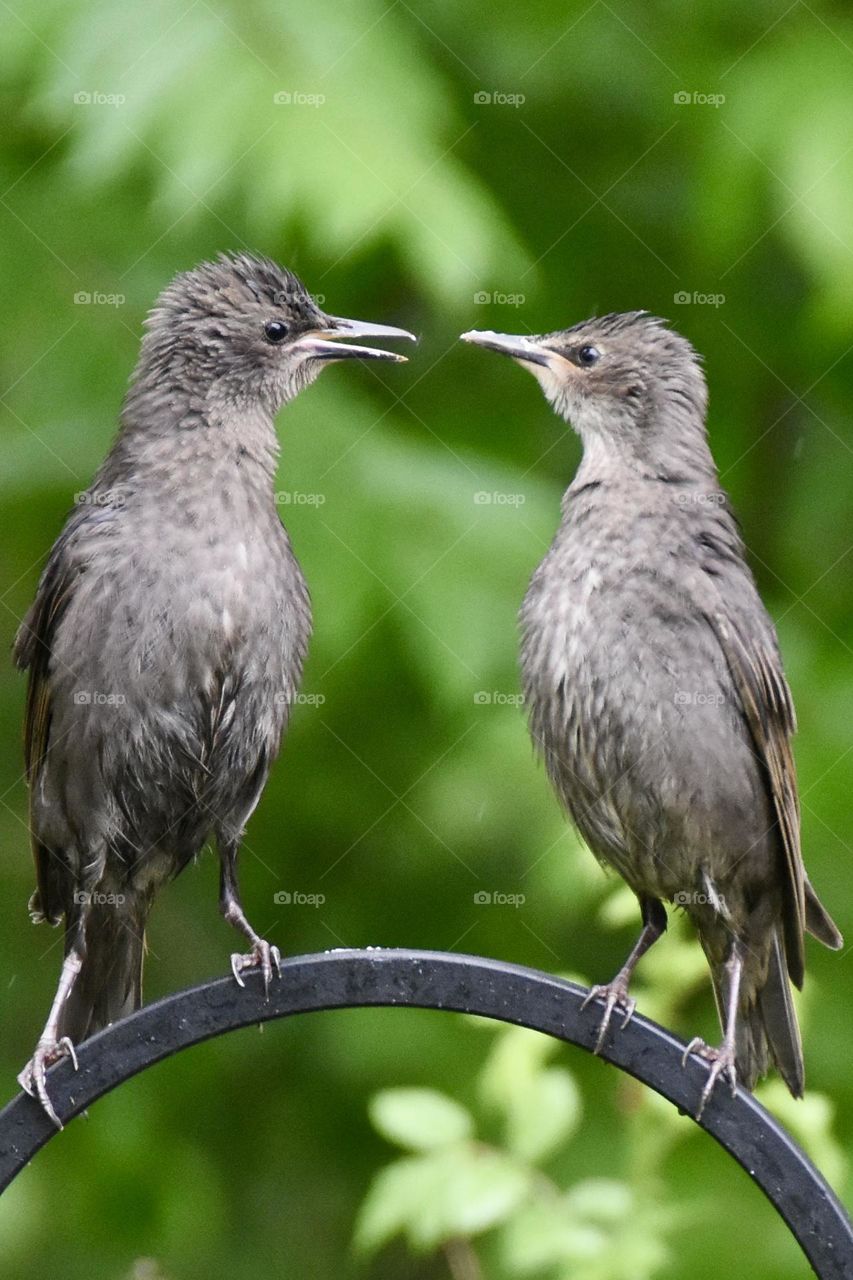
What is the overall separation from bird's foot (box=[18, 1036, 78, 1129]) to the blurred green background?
70 centimetres

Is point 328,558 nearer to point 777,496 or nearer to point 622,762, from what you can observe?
point 622,762

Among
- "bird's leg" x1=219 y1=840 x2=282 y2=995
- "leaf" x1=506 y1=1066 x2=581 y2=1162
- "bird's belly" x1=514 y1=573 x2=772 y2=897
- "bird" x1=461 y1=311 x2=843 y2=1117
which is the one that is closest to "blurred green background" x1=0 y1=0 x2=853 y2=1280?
"leaf" x1=506 y1=1066 x2=581 y2=1162

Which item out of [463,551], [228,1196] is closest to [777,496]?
[463,551]

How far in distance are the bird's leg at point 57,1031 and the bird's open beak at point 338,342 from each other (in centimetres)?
131

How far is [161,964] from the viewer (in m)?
5.77

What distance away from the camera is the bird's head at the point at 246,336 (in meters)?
3.82

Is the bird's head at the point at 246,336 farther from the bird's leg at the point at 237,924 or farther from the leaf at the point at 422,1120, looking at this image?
the leaf at the point at 422,1120

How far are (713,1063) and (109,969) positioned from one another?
1.53 metres

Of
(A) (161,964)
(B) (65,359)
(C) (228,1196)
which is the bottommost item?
(C) (228,1196)

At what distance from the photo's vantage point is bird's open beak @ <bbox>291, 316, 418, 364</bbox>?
11.6 ft

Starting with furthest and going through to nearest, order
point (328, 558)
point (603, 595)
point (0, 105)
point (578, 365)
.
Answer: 1. point (0, 105)
2. point (328, 558)
3. point (578, 365)
4. point (603, 595)

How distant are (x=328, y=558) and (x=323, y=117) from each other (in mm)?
1054

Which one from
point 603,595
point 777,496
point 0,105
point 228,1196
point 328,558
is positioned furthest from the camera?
point 228,1196

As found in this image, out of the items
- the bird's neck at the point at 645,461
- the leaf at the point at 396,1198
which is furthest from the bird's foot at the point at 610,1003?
the bird's neck at the point at 645,461
